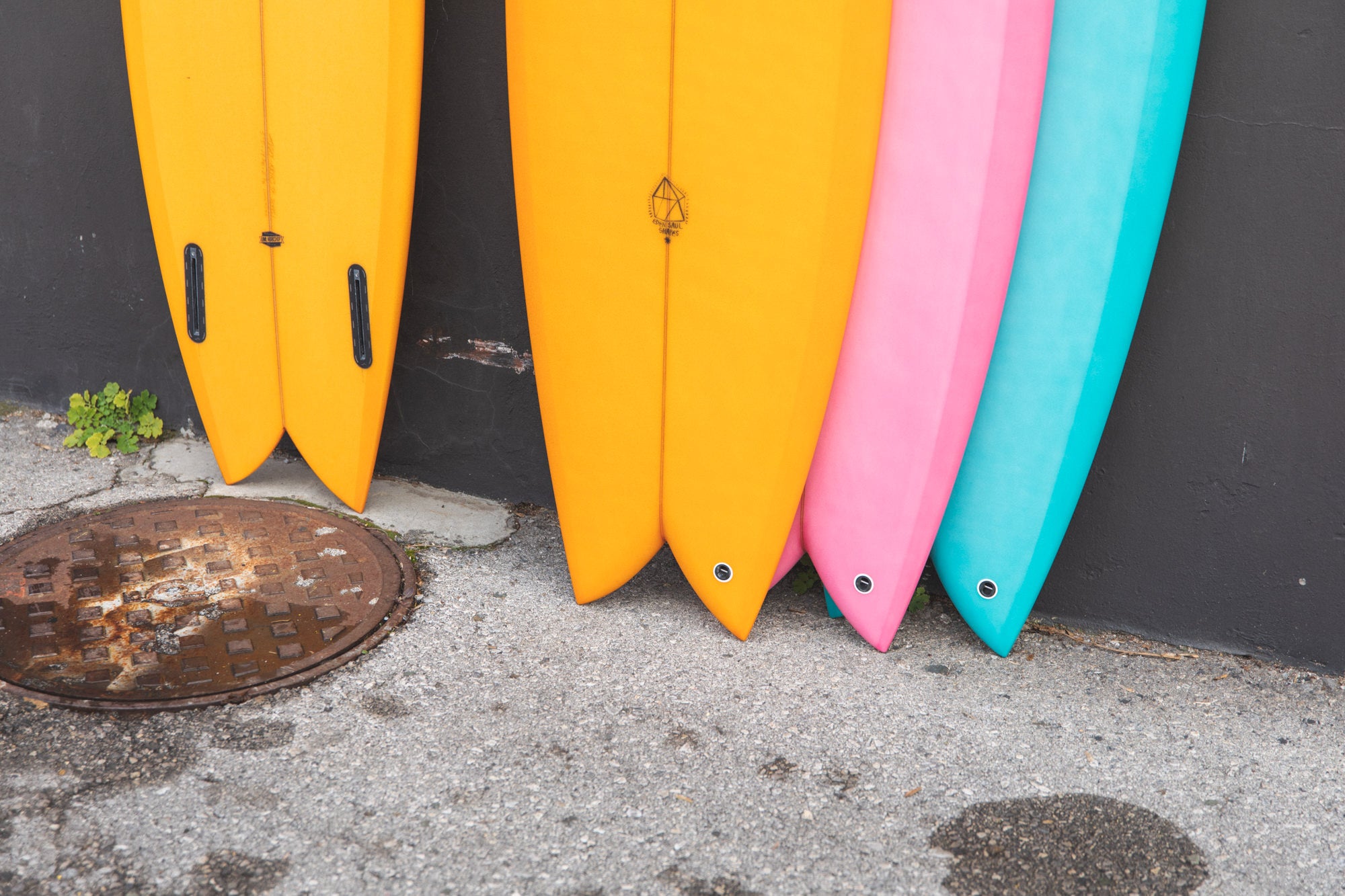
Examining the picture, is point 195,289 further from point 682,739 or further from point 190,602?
point 682,739

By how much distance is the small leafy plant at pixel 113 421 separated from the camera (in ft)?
11.5

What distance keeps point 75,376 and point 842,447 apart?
2814 mm

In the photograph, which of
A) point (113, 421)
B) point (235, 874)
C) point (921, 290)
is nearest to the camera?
point (235, 874)

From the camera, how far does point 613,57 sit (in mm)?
2363

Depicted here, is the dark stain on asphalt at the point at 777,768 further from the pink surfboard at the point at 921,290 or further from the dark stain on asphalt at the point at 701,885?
the pink surfboard at the point at 921,290

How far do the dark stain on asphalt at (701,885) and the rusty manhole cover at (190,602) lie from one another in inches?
39.0

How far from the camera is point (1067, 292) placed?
230 cm

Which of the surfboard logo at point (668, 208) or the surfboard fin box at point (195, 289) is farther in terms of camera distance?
the surfboard fin box at point (195, 289)

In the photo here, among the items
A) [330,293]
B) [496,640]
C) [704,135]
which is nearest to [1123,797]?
[496,640]

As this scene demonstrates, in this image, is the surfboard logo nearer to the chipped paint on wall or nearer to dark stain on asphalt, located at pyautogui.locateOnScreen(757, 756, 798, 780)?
the chipped paint on wall

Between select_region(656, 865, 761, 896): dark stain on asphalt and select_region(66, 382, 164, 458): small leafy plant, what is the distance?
2.54 m

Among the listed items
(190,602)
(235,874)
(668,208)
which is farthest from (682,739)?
(190,602)

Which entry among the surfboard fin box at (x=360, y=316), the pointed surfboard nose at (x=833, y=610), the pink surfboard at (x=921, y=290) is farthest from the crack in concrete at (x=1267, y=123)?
the surfboard fin box at (x=360, y=316)

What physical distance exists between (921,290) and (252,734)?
67.5 inches
